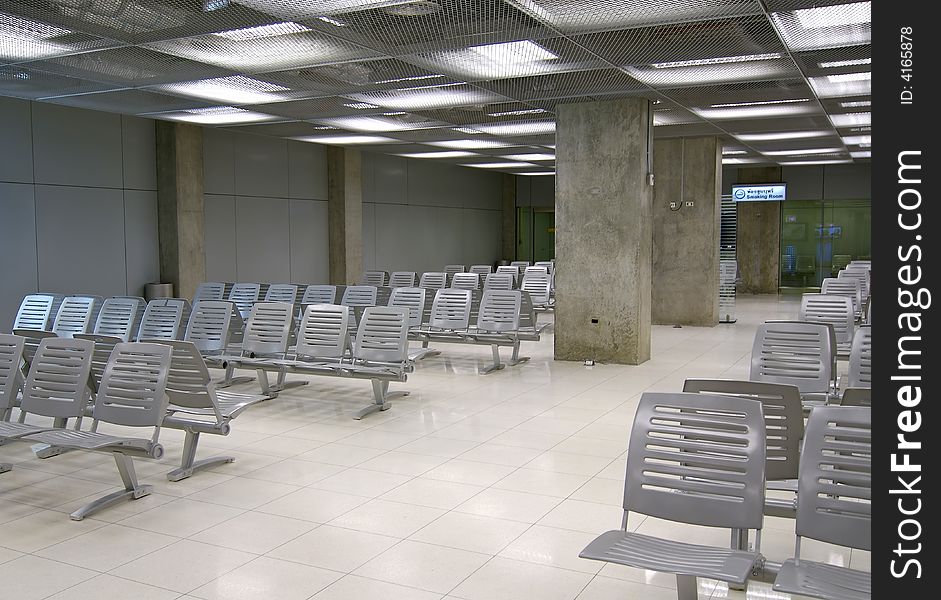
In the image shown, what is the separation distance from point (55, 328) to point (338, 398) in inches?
134

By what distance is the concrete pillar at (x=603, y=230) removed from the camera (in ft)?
33.4

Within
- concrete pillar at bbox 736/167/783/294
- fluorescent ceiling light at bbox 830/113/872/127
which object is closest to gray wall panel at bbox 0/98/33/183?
fluorescent ceiling light at bbox 830/113/872/127

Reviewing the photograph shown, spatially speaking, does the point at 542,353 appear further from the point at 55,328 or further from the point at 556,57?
the point at 55,328

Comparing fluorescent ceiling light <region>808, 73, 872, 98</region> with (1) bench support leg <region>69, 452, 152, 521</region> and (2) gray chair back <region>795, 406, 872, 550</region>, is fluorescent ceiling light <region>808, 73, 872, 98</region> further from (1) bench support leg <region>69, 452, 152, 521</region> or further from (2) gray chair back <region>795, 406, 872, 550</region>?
(1) bench support leg <region>69, 452, 152, 521</region>

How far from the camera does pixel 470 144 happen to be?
15.7m

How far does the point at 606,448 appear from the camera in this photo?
6.32 metres

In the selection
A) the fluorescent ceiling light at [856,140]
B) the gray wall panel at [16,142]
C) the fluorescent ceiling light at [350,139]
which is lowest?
the gray wall panel at [16,142]

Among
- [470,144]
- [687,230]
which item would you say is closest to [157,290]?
[470,144]

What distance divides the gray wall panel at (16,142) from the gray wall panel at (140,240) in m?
Answer: 1.70

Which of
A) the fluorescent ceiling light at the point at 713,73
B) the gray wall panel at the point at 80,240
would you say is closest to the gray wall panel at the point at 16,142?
the gray wall panel at the point at 80,240

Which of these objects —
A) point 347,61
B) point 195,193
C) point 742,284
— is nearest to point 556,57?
point 347,61

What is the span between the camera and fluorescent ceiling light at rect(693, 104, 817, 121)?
10828mm

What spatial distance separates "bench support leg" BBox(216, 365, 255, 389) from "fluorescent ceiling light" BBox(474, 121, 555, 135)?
5663mm

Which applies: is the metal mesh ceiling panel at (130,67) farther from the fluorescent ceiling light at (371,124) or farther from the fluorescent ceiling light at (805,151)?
the fluorescent ceiling light at (805,151)
